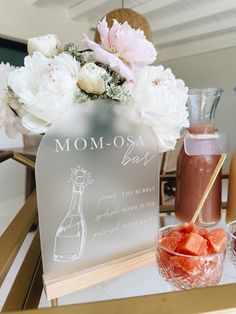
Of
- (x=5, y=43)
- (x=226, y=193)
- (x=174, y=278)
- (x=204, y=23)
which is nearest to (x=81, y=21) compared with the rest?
(x=5, y=43)

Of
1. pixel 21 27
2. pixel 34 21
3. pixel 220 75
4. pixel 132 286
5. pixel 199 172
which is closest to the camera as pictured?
pixel 132 286

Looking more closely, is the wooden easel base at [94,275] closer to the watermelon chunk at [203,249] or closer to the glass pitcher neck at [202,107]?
the watermelon chunk at [203,249]

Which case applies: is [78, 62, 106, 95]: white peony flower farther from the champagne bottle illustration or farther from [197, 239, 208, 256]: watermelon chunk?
[197, 239, 208, 256]: watermelon chunk

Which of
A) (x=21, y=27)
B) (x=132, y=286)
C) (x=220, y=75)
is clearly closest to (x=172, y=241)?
(x=132, y=286)


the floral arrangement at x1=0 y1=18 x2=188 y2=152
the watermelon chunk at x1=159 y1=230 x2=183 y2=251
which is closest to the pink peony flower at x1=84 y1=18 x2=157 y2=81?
the floral arrangement at x1=0 y1=18 x2=188 y2=152

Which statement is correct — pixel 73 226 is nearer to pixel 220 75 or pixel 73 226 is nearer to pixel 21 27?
pixel 21 27

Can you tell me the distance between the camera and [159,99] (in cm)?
44

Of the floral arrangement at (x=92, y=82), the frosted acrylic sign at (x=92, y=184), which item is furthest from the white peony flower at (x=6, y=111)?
the frosted acrylic sign at (x=92, y=184)

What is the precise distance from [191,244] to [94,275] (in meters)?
0.17

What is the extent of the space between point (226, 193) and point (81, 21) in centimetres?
363

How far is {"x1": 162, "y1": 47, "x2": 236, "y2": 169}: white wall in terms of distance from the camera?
4129 millimetres

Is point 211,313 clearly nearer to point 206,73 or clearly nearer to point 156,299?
point 156,299

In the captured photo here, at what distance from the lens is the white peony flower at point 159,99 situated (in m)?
0.44

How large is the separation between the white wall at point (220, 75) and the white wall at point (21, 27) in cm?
203
